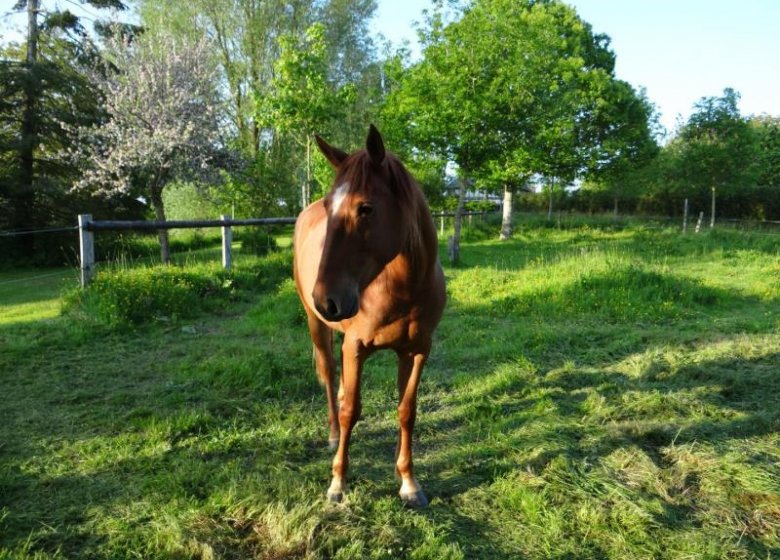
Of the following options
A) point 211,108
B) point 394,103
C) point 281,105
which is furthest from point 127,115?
point 394,103

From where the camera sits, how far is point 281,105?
38.1 feet

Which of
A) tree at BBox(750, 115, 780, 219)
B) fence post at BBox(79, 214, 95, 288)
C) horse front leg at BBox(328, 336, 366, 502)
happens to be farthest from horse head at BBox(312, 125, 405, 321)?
tree at BBox(750, 115, 780, 219)

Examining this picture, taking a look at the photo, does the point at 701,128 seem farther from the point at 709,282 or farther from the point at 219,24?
the point at 219,24

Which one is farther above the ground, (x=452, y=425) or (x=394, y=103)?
(x=394, y=103)

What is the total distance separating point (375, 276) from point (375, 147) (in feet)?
1.90

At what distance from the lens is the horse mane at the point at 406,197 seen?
6.97 ft

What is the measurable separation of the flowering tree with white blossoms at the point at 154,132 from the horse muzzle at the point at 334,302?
11.1m

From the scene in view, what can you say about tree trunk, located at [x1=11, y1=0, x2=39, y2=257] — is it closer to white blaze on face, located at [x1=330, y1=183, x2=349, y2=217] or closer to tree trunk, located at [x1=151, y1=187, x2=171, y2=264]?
tree trunk, located at [x1=151, y1=187, x2=171, y2=264]

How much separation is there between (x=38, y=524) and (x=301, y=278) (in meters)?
2.15

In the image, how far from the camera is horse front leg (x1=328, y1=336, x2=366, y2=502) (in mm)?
2623

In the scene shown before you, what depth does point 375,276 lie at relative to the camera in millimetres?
2191

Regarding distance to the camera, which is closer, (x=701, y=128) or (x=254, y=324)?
(x=254, y=324)

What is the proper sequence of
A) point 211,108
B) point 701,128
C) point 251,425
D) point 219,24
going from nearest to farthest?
1. point 251,425
2. point 211,108
3. point 219,24
4. point 701,128

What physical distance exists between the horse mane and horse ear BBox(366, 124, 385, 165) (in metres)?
0.02
